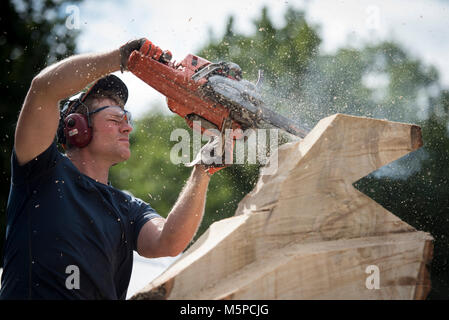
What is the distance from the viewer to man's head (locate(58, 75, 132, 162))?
237cm

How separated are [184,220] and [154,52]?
954mm

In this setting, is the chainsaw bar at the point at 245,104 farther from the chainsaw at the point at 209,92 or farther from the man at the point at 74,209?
the man at the point at 74,209

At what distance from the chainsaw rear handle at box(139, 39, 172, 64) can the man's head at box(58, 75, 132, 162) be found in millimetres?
364

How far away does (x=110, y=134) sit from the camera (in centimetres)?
244

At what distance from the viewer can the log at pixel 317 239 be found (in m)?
1.44

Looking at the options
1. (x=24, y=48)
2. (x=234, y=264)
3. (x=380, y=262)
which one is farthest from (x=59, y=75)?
(x=24, y=48)

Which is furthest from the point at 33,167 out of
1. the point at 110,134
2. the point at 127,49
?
the point at 127,49

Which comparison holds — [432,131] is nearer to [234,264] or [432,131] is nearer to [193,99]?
[193,99]

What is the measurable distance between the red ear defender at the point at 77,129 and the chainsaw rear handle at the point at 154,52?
517 mm

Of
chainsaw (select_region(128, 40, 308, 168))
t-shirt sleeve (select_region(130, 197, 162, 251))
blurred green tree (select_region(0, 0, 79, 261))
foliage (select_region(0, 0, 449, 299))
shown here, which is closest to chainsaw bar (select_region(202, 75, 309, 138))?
chainsaw (select_region(128, 40, 308, 168))
